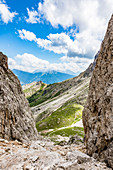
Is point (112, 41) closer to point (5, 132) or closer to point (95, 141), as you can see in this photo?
point (95, 141)

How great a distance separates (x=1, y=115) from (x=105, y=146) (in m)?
20.8

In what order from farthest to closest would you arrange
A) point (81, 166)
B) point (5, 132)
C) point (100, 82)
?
point (5, 132), point (100, 82), point (81, 166)

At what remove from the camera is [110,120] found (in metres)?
12.4

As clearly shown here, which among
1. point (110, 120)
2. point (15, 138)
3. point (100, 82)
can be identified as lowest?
point (15, 138)

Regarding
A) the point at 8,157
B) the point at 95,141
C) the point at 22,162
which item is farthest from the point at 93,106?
the point at 8,157

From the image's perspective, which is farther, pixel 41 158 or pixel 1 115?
pixel 1 115

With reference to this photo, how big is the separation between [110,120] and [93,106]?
21.8ft

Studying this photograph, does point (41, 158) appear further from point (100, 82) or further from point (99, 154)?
point (100, 82)

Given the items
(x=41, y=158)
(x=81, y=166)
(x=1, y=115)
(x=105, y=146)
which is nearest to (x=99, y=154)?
(x=105, y=146)

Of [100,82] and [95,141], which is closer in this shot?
[95,141]

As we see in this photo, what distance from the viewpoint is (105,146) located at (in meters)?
12.5

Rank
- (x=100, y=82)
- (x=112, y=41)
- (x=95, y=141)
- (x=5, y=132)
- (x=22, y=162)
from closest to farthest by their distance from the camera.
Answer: (x=22, y=162)
(x=95, y=141)
(x=112, y=41)
(x=100, y=82)
(x=5, y=132)

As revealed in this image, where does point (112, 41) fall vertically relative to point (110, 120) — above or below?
above

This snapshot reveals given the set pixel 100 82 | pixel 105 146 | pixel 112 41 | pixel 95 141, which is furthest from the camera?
pixel 100 82
